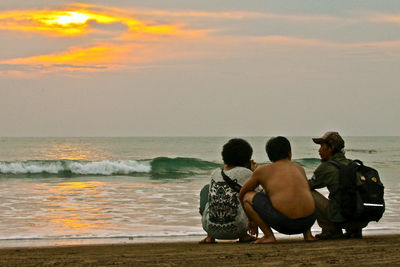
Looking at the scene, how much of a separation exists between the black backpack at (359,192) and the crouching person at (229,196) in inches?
37.6

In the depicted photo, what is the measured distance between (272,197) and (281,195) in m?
0.09

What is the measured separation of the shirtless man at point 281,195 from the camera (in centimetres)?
547

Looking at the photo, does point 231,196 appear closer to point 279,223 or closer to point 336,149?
point 279,223

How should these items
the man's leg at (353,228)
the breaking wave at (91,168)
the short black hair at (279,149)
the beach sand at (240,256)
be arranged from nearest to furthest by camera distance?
1. the beach sand at (240,256)
2. the short black hair at (279,149)
3. the man's leg at (353,228)
4. the breaking wave at (91,168)

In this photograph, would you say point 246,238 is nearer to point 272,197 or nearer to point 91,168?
point 272,197

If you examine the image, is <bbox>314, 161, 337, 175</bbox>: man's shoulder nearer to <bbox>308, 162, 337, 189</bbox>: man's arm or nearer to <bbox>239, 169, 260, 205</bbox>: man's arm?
<bbox>308, 162, 337, 189</bbox>: man's arm

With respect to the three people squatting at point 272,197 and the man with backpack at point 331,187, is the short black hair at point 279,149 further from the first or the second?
the man with backpack at point 331,187

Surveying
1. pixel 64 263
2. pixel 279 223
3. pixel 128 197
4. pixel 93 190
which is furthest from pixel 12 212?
pixel 279 223

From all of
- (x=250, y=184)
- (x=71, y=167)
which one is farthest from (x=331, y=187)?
(x=71, y=167)

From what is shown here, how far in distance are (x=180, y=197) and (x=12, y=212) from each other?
13.9ft

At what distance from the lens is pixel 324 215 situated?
6117 mm

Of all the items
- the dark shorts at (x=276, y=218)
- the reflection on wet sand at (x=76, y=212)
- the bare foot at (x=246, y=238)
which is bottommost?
the reflection on wet sand at (x=76, y=212)

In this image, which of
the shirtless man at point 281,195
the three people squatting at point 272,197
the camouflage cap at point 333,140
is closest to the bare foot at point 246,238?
the three people squatting at point 272,197

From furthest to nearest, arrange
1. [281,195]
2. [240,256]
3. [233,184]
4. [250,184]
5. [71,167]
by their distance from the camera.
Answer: [71,167] → [233,184] → [250,184] → [281,195] → [240,256]
